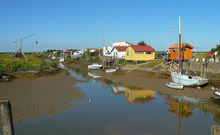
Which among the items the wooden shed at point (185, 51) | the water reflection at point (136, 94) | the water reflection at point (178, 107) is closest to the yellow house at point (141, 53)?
the wooden shed at point (185, 51)

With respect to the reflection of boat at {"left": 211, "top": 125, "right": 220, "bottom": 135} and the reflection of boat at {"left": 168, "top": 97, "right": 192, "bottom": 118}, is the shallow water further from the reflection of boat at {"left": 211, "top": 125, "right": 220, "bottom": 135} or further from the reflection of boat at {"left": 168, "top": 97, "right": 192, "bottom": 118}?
the reflection of boat at {"left": 211, "top": 125, "right": 220, "bottom": 135}

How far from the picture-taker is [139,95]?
24.9 m

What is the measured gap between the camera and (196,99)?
21.7 m

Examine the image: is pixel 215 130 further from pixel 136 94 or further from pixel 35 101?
pixel 136 94

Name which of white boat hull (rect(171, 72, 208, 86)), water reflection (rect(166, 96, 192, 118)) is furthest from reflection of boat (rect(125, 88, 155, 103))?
white boat hull (rect(171, 72, 208, 86))

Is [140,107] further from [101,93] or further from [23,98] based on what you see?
[23,98]

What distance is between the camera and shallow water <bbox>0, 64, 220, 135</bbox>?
13.7 metres

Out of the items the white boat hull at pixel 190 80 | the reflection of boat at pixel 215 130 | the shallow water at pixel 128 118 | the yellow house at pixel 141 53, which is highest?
the yellow house at pixel 141 53

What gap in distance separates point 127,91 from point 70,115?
12.5 metres

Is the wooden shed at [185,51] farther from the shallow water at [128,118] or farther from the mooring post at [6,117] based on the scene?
the mooring post at [6,117]

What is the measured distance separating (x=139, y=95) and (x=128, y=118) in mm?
8856

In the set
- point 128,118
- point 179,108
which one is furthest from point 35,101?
point 179,108

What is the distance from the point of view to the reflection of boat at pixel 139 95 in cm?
2272

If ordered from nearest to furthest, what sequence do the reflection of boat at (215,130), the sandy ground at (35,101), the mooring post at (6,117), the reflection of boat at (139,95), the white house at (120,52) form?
the reflection of boat at (215,130), the mooring post at (6,117), the sandy ground at (35,101), the reflection of boat at (139,95), the white house at (120,52)
